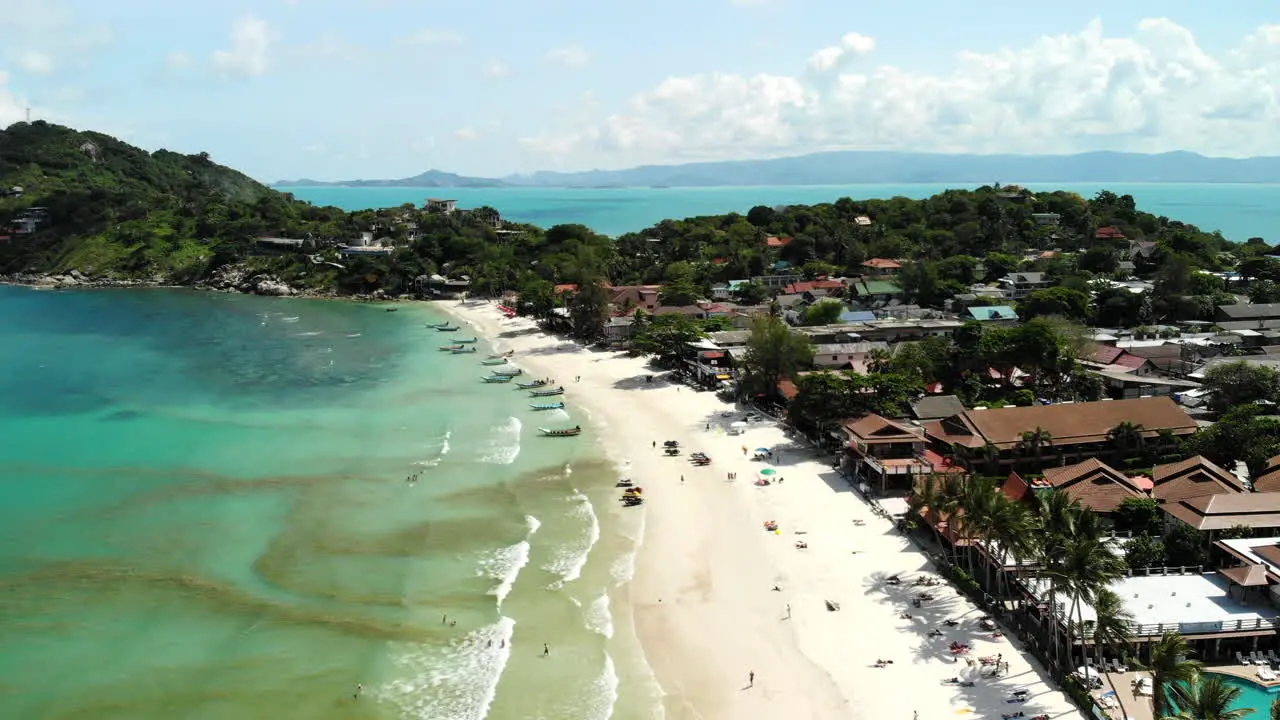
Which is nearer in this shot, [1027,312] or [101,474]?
[101,474]

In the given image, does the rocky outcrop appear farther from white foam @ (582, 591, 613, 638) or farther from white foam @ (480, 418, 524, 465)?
white foam @ (582, 591, 613, 638)

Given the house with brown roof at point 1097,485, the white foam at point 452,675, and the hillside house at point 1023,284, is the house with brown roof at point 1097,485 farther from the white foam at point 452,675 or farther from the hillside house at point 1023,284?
the hillside house at point 1023,284

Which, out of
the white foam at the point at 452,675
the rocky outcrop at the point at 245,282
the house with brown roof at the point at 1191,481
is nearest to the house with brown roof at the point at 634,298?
the house with brown roof at the point at 1191,481

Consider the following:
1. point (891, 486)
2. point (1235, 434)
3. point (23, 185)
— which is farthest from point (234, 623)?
point (23, 185)

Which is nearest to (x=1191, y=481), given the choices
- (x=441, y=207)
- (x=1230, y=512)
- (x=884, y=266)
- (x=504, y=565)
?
(x=1230, y=512)

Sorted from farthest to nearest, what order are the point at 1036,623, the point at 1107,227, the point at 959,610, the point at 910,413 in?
1. the point at 1107,227
2. the point at 910,413
3. the point at 959,610
4. the point at 1036,623

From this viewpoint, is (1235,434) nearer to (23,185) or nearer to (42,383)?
(42,383)

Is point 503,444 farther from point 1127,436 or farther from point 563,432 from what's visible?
point 1127,436
